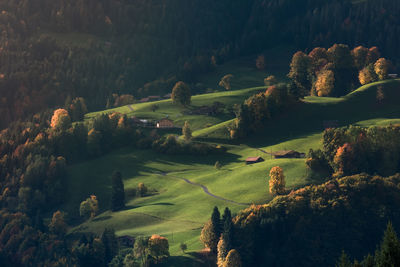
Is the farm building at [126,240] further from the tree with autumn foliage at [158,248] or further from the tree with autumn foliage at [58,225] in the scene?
the tree with autumn foliage at [58,225]

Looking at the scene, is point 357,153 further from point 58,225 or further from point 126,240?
point 58,225

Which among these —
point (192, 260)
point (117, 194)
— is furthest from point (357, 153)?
point (117, 194)

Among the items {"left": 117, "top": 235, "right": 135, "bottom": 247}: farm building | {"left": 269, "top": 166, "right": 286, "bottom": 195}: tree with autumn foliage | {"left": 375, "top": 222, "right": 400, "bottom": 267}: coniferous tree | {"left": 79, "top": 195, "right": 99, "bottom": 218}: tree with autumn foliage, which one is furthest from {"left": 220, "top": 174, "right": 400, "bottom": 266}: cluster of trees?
{"left": 375, "top": 222, "right": 400, "bottom": 267}: coniferous tree

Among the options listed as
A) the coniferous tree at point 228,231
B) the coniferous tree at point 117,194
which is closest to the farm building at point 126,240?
the coniferous tree at point 117,194

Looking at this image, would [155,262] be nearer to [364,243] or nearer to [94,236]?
[94,236]

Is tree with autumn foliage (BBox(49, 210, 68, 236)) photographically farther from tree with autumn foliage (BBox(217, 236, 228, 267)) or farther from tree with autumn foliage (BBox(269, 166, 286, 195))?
tree with autumn foliage (BBox(269, 166, 286, 195))

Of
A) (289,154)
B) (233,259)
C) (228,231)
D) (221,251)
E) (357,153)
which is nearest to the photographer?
(233,259)
